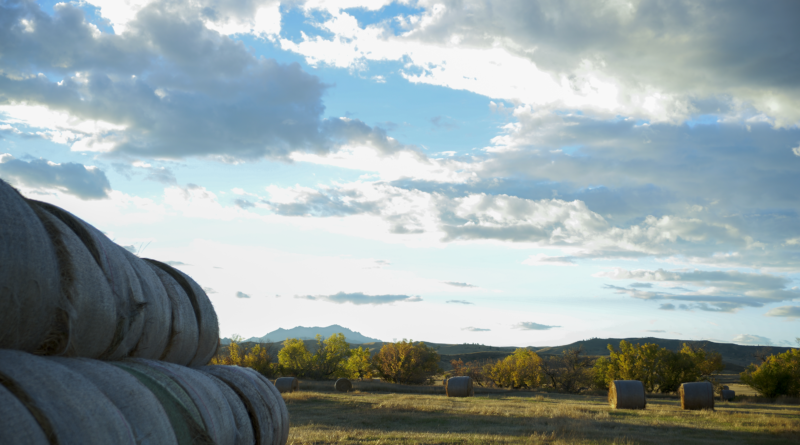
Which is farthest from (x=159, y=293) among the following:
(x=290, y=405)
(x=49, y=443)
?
(x=290, y=405)

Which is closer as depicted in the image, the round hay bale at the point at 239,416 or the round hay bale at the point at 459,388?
the round hay bale at the point at 239,416

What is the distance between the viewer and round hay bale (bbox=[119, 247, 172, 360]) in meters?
4.80

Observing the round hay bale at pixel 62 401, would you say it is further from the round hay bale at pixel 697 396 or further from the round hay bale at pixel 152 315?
the round hay bale at pixel 697 396

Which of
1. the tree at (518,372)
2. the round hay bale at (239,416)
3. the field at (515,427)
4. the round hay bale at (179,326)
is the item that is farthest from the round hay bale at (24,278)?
the tree at (518,372)

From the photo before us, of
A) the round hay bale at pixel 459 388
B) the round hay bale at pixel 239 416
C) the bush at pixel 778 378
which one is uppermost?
the round hay bale at pixel 239 416

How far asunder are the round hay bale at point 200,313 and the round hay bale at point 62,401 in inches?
129

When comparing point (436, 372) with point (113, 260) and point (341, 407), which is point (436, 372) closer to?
point (341, 407)

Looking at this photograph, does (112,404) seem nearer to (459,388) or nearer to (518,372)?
(459,388)

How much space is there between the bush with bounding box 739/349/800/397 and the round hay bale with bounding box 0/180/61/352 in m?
52.6

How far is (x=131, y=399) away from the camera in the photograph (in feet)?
11.5

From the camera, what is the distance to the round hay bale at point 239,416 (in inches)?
218

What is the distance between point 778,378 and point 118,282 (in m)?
52.1

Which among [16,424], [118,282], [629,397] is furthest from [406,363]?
[16,424]

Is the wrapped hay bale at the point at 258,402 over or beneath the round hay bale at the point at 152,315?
beneath
